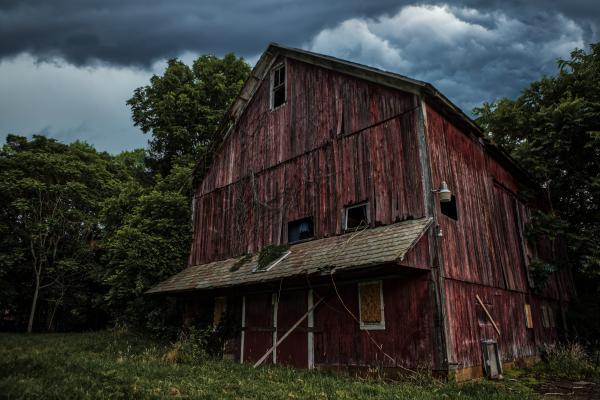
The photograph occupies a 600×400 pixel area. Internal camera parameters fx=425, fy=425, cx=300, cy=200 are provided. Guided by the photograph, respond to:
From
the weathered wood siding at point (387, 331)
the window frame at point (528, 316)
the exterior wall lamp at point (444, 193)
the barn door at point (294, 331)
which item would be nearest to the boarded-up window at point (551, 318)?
the window frame at point (528, 316)

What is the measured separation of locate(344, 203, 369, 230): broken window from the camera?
40.7 feet

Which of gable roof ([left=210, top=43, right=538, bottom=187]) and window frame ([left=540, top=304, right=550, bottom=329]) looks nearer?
gable roof ([left=210, top=43, right=538, bottom=187])

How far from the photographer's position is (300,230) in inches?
565

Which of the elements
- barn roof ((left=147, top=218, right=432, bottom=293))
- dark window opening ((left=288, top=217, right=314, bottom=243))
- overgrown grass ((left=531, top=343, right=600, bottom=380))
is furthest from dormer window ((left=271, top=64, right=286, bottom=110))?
overgrown grass ((left=531, top=343, right=600, bottom=380))

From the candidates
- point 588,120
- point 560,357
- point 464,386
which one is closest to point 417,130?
point 464,386

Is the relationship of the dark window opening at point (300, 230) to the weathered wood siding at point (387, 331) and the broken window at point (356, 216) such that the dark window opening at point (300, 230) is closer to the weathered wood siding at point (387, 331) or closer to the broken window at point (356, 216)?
the broken window at point (356, 216)

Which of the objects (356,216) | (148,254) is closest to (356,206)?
(356,216)

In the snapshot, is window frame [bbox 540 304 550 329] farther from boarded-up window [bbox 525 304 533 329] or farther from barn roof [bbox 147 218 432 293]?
barn roof [bbox 147 218 432 293]

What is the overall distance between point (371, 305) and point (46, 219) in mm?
24250

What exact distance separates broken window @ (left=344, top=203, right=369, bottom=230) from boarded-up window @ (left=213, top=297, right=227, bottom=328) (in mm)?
5752

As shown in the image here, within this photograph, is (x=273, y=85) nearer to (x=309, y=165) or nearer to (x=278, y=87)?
(x=278, y=87)

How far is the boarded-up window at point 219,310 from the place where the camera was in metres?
15.4

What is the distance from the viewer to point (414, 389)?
328 inches

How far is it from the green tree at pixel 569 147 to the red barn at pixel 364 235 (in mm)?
1646
